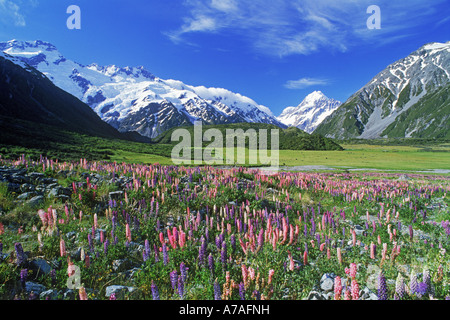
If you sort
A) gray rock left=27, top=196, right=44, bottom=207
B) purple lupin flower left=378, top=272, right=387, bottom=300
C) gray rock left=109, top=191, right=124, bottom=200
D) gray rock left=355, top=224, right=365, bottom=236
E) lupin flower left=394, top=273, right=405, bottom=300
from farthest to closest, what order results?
gray rock left=109, top=191, right=124, bottom=200 → gray rock left=355, top=224, right=365, bottom=236 → gray rock left=27, top=196, right=44, bottom=207 → lupin flower left=394, top=273, right=405, bottom=300 → purple lupin flower left=378, top=272, right=387, bottom=300

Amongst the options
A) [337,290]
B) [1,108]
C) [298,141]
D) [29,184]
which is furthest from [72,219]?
[1,108]

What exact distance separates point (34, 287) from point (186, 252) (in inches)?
99.0

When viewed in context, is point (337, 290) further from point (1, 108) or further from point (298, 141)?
point (1, 108)

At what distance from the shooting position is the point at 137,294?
12.6ft

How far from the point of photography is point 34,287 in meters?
3.67

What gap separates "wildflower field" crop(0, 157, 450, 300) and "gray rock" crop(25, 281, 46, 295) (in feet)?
0.05

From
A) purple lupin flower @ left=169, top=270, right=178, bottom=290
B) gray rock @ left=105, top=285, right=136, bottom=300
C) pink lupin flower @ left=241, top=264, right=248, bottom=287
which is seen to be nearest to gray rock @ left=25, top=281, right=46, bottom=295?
gray rock @ left=105, top=285, right=136, bottom=300

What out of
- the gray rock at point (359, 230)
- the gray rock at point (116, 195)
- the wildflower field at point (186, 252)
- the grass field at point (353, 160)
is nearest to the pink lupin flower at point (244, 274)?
the wildflower field at point (186, 252)

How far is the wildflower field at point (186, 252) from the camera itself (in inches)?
150

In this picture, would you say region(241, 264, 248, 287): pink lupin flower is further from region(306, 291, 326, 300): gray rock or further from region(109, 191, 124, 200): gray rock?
region(109, 191, 124, 200): gray rock

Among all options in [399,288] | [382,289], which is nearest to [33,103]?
[382,289]

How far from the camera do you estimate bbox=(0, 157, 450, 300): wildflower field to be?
380 centimetres

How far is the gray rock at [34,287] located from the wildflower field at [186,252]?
0.01m

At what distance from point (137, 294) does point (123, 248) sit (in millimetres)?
1436
